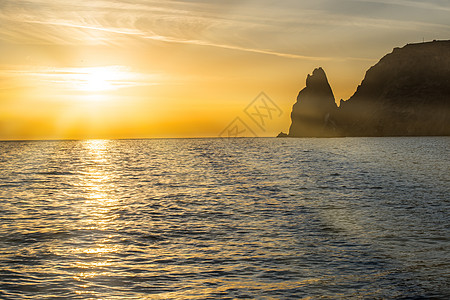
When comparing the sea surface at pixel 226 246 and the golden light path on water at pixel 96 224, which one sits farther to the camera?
the golden light path on water at pixel 96 224

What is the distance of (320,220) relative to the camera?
23766mm

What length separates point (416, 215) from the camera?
81.4 ft

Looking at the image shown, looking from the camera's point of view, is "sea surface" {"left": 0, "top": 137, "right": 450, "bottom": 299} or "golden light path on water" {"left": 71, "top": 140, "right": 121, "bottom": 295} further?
"golden light path on water" {"left": 71, "top": 140, "right": 121, "bottom": 295}

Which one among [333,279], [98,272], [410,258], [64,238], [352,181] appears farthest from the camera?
[352,181]

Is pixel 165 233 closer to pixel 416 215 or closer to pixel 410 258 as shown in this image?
pixel 410 258

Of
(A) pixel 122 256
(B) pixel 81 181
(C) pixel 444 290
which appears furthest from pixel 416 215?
(B) pixel 81 181

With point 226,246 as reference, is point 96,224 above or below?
above

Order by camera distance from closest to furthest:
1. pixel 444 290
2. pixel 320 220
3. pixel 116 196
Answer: pixel 444 290
pixel 320 220
pixel 116 196

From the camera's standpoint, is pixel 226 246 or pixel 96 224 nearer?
pixel 226 246

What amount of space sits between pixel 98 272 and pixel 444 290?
10.3m

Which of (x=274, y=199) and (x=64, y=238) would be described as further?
(x=274, y=199)

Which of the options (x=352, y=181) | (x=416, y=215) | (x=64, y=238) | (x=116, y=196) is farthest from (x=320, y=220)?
(x=352, y=181)

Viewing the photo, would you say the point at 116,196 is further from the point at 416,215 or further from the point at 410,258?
the point at 410,258

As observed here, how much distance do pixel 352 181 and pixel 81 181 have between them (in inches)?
1125
